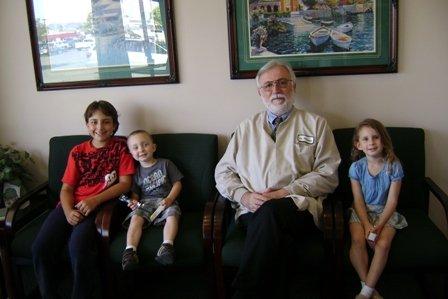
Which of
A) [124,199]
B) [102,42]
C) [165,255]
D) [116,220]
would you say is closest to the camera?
[165,255]

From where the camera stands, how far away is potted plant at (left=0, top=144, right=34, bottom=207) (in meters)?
2.46

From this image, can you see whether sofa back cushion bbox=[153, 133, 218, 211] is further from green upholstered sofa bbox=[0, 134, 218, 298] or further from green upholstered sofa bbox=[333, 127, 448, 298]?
green upholstered sofa bbox=[333, 127, 448, 298]

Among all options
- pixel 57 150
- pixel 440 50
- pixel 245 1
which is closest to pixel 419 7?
pixel 440 50

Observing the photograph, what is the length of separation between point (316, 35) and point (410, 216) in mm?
1147

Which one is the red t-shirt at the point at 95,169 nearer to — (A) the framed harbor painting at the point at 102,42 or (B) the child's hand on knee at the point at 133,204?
(B) the child's hand on knee at the point at 133,204

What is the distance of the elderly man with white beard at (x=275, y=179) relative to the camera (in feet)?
5.77

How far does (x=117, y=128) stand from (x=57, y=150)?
16.9 inches

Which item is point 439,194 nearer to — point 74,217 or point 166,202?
point 166,202

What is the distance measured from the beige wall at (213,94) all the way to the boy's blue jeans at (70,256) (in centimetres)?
80

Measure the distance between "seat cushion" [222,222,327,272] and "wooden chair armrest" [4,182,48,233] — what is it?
118 centimetres

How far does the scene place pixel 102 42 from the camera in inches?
96.3

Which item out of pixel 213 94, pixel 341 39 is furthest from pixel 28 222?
pixel 341 39

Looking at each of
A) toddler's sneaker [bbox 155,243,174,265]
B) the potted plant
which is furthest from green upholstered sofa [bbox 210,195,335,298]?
the potted plant

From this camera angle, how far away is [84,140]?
2.47 m
